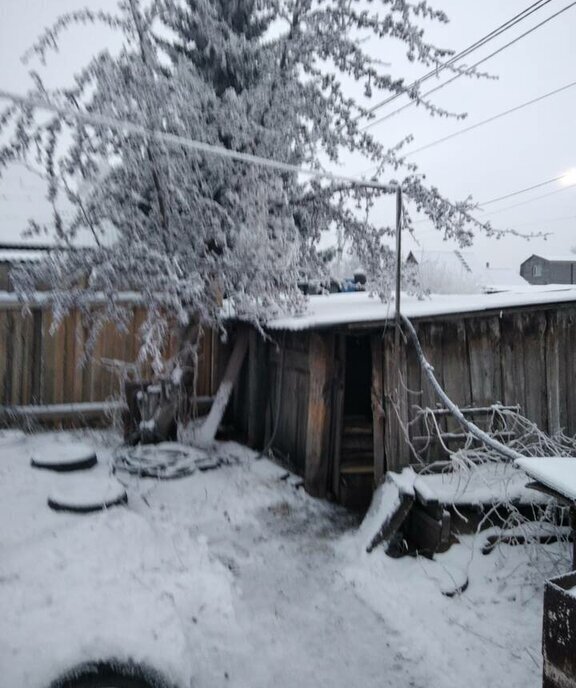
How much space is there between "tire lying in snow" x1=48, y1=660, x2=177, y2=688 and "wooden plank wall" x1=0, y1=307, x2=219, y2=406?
5.82m

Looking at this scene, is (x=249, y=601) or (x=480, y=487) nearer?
(x=249, y=601)

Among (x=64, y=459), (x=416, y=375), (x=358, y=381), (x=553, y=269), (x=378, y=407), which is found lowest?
(x=64, y=459)

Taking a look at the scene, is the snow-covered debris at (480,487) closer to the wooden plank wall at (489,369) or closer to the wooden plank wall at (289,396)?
the wooden plank wall at (489,369)

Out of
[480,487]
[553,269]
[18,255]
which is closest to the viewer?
[480,487]

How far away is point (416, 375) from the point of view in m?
5.95

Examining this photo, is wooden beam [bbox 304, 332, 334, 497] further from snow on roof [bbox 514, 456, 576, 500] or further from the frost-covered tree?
snow on roof [bbox 514, 456, 576, 500]

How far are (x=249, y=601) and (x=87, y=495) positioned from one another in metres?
1.89

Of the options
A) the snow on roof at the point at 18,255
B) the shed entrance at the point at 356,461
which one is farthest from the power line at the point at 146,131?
the snow on roof at the point at 18,255

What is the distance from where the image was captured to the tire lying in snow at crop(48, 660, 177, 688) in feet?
8.97

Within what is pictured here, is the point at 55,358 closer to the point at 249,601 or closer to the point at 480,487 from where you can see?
the point at 249,601

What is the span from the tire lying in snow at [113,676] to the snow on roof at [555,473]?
8.26 ft

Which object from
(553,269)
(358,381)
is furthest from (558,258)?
(358,381)

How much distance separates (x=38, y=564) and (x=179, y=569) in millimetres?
1137

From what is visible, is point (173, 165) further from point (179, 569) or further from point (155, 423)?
point (179, 569)
